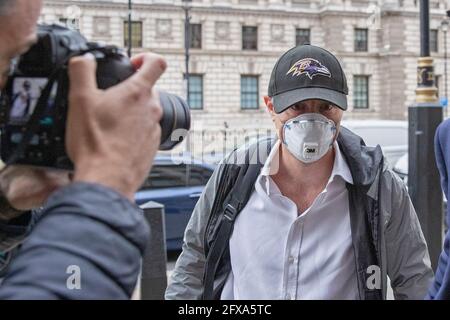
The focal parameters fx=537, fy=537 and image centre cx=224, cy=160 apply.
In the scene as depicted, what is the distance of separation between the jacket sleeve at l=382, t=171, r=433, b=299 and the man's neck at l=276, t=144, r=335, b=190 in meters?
0.27

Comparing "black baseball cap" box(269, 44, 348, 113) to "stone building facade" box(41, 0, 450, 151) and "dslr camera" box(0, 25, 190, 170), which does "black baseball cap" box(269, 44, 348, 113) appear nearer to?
"dslr camera" box(0, 25, 190, 170)

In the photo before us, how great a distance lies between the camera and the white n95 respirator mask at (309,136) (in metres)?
2.22

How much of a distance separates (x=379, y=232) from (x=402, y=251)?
0.52 ft

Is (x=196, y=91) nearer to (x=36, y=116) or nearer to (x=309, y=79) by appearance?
(x=309, y=79)

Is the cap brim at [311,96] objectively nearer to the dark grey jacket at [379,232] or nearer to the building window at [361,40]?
the dark grey jacket at [379,232]

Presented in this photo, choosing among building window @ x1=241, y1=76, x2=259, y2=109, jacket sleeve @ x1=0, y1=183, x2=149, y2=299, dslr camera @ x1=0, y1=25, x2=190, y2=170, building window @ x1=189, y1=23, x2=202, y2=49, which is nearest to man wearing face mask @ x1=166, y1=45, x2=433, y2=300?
dslr camera @ x1=0, y1=25, x2=190, y2=170

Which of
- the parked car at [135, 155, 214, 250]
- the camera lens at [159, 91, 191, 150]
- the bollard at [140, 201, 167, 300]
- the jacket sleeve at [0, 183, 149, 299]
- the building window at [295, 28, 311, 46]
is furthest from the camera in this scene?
the building window at [295, 28, 311, 46]

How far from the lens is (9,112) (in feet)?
3.73

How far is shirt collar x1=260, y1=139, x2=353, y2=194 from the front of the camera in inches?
83.9

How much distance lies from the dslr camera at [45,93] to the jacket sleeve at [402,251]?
4.02ft

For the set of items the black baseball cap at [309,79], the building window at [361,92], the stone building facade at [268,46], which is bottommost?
the black baseball cap at [309,79]

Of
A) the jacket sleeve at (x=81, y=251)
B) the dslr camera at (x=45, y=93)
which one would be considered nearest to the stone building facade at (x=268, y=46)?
Result: the dslr camera at (x=45, y=93)

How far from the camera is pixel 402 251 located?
6.79 feet
